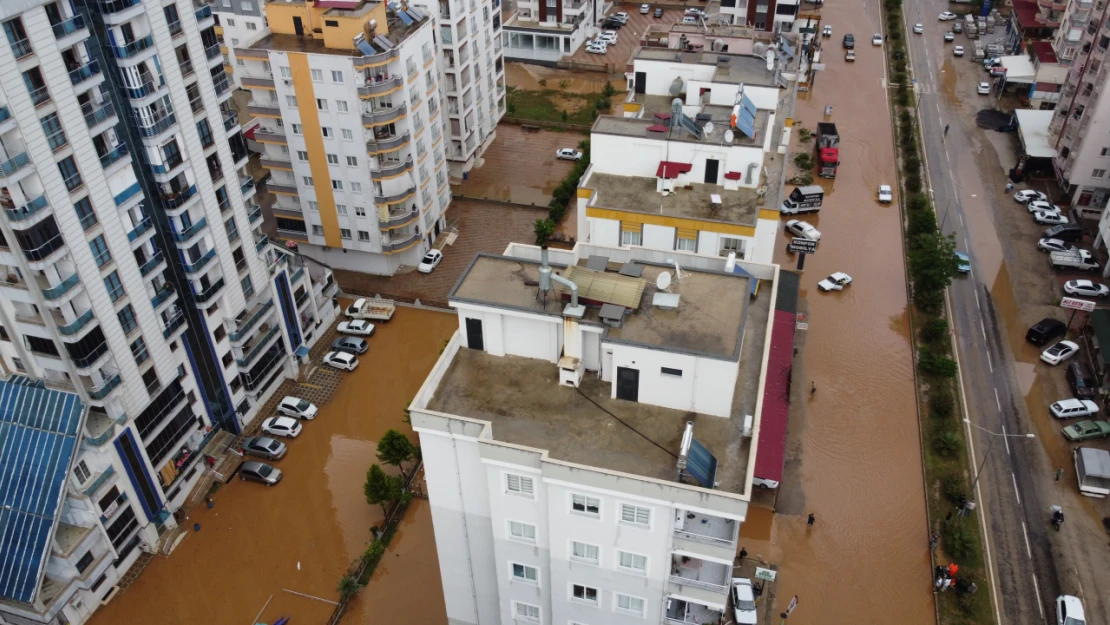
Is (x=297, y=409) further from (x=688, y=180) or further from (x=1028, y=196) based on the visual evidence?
(x=1028, y=196)

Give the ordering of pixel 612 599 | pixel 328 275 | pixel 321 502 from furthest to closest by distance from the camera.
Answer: pixel 328 275 → pixel 321 502 → pixel 612 599

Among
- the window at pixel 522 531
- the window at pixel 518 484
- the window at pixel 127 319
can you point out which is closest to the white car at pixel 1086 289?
the window at pixel 522 531

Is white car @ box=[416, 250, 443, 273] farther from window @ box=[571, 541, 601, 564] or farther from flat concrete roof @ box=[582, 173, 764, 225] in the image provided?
window @ box=[571, 541, 601, 564]

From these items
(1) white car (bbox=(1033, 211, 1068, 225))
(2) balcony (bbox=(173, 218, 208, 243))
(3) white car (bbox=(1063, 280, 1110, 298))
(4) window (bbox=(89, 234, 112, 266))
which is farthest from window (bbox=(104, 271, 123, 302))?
(1) white car (bbox=(1033, 211, 1068, 225))

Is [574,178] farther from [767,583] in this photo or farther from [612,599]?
[612,599]

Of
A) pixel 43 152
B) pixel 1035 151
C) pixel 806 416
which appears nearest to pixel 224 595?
pixel 43 152

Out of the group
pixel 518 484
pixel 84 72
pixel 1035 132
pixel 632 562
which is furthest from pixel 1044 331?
pixel 84 72
